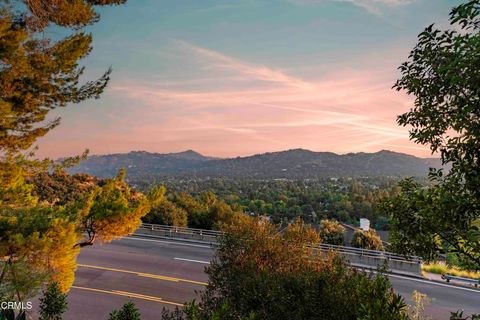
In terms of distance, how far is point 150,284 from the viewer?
2106cm

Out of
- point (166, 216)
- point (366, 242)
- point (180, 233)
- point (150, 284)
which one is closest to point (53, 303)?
point (150, 284)

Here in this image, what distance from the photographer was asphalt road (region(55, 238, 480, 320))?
708 inches

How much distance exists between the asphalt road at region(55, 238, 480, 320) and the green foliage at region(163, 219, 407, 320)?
283 inches

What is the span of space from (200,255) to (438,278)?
17689 mm

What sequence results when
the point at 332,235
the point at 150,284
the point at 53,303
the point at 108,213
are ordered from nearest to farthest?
the point at 108,213, the point at 53,303, the point at 150,284, the point at 332,235

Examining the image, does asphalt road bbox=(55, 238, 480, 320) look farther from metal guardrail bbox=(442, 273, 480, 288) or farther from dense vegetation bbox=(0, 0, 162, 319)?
dense vegetation bbox=(0, 0, 162, 319)

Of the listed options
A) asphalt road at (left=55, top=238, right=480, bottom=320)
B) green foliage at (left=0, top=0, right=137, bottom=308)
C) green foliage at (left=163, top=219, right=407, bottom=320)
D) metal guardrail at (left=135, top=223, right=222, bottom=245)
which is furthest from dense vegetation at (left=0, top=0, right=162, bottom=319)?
metal guardrail at (left=135, top=223, right=222, bottom=245)

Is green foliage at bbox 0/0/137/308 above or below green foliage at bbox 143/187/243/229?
above

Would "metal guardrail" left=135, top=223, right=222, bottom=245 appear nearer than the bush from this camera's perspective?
Yes

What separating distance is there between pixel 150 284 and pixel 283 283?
46.1ft

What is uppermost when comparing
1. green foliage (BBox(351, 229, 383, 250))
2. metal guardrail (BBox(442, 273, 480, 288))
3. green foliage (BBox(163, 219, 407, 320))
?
green foliage (BBox(163, 219, 407, 320))

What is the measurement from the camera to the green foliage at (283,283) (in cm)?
728

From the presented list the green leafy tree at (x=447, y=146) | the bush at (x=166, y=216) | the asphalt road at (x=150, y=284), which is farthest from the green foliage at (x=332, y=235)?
the green leafy tree at (x=447, y=146)

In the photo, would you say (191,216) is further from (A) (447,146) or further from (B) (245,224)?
(A) (447,146)
